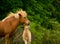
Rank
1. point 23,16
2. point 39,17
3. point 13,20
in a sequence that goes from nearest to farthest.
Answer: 1. point 23,16
2. point 13,20
3. point 39,17

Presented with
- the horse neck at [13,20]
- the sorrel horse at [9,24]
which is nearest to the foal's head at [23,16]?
the sorrel horse at [9,24]

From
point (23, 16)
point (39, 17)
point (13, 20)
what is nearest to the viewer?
point (23, 16)

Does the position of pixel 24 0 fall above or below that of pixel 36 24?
above

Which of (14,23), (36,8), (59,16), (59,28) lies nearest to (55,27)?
(59,28)

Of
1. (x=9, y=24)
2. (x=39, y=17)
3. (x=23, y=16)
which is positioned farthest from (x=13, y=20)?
(x=39, y=17)

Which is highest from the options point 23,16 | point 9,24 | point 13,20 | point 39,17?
point 23,16

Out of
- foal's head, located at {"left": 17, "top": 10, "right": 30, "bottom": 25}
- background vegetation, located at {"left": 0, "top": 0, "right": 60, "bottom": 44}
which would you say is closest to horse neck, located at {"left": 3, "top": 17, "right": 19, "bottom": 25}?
foal's head, located at {"left": 17, "top": 10, "right": 30, "bottom": 25}

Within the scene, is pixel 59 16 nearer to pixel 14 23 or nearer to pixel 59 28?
pixel 59 28

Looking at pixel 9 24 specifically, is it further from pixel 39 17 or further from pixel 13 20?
pixel 39 17

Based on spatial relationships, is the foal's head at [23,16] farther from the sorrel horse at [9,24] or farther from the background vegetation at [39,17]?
the background vegetation at [39,17]

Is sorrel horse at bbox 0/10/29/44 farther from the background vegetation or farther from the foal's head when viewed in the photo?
the background vegetation

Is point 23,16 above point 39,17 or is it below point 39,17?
above

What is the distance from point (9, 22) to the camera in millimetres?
8492

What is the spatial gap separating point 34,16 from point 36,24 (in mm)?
699
